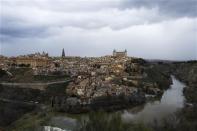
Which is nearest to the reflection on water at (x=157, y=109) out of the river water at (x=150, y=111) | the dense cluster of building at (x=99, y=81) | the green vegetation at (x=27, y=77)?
the river water at (x=150, y=111)

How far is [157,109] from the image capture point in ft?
127

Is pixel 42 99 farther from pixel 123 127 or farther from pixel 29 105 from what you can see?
pixel 123 127

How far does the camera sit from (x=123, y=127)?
683 inches

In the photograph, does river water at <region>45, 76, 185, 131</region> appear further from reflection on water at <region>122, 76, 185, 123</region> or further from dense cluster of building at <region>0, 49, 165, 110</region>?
dense cluster of building at <region>0, 49, 165, 110</region>

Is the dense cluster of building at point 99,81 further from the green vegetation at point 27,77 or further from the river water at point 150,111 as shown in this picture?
the river water at point 150,111

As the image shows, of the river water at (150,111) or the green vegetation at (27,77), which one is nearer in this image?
the river water at (150,111)

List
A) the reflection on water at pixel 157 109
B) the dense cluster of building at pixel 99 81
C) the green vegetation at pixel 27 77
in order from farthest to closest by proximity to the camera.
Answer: the green vegetation at pixel 27 77 → the dense cluster of building at pixel 99 81 → the reflection on water at pixel 157 109

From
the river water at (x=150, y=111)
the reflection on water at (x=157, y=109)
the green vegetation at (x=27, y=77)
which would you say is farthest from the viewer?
the green vegetation at (x=27, y=77)

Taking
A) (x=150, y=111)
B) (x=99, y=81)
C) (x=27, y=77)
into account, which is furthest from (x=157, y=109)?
(x=27, y=77)

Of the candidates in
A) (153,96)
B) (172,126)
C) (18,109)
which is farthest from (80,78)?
(172,126)

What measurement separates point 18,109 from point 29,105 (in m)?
2.29

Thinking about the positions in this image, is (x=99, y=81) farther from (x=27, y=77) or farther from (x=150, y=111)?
(x=150, y=111)

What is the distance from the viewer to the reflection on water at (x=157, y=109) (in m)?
32.5

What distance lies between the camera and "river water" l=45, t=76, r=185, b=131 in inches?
1186
